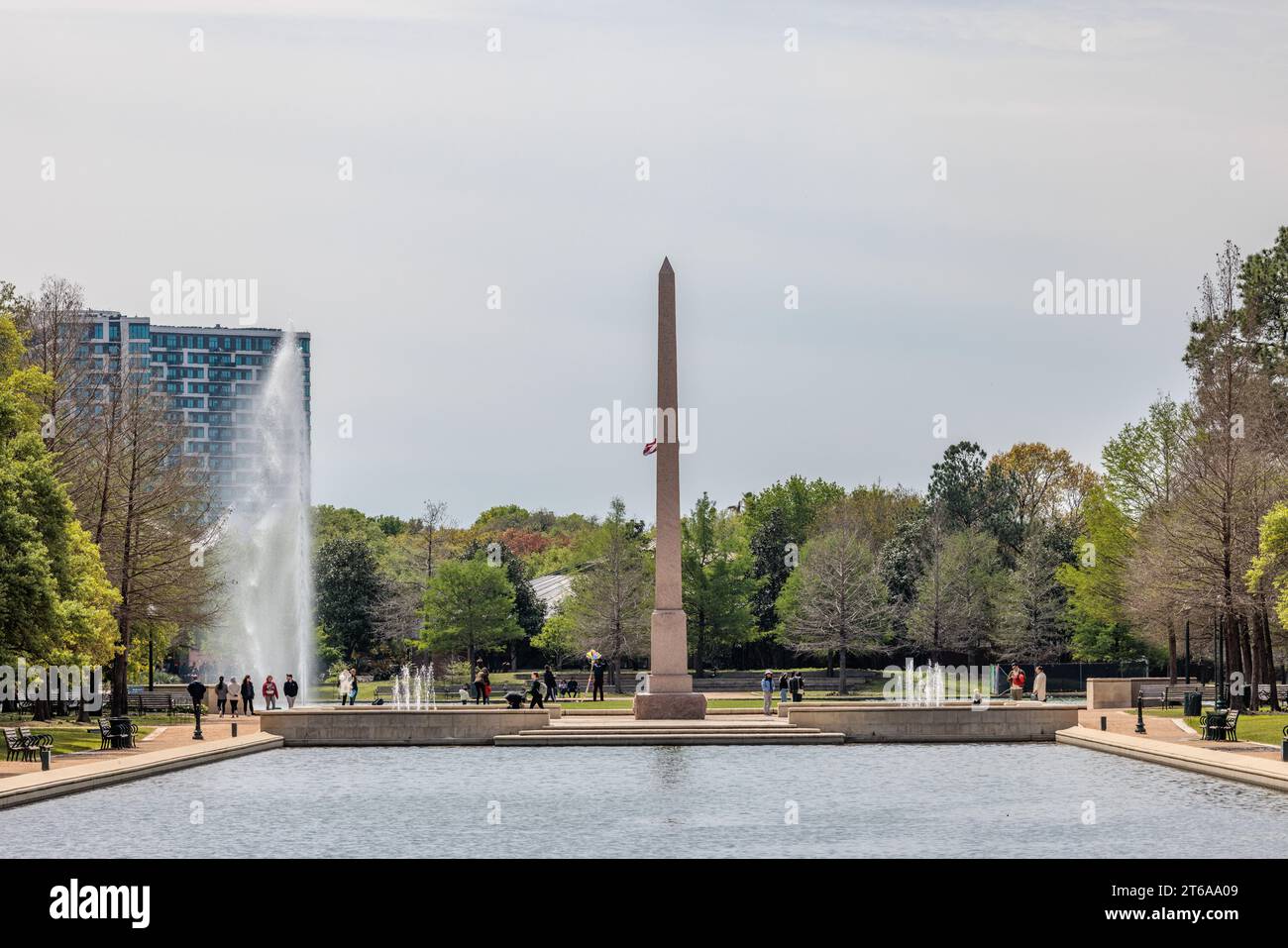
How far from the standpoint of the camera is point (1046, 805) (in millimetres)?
29656

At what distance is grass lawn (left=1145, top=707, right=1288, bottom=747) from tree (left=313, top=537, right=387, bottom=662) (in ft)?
182

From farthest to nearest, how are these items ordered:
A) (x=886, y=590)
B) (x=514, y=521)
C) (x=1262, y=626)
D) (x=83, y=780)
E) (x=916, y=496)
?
(x=514, y=521) → (x=916, y=496) → (x=886, y=590) → (x=1262, y=626) → (x=83, y=780)

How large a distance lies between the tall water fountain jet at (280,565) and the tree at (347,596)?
17.5 meters

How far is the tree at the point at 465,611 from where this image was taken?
82438 mm

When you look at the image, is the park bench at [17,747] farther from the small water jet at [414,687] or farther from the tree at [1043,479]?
the tree at [1043,479]

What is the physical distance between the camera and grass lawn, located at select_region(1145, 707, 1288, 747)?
1649 inches

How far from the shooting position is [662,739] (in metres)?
44.7

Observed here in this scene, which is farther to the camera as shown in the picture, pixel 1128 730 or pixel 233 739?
pixel 1128 730

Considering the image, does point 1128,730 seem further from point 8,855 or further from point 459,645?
point 459,645

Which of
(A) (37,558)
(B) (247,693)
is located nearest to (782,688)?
(B) (247,693)

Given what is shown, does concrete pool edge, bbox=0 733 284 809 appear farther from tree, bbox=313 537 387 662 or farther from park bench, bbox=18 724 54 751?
tree, bbox=313 537 387 662

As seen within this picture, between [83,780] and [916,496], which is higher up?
[916,496]

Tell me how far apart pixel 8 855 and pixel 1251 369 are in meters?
46.2
